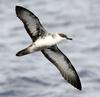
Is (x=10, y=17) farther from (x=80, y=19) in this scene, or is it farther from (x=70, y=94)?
(x=70, y=94)

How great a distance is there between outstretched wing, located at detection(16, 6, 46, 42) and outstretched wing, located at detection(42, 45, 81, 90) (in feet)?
2.95

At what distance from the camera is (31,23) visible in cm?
1681

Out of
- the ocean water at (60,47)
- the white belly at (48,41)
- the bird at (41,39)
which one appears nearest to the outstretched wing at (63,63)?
the bird at (41,39)

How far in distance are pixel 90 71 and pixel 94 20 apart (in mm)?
7842

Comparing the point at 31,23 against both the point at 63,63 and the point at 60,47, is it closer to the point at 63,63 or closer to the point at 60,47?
the point at 63,63

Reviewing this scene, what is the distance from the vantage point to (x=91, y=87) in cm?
2605

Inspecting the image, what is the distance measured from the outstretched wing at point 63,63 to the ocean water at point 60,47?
23.2 ft

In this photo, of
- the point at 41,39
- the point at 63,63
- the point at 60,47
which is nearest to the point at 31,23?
the point at 41,39

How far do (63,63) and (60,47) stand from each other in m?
11.8

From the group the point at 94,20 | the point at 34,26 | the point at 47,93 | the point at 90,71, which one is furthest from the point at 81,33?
the point at 34,26

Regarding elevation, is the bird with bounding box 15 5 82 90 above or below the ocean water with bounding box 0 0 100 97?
above

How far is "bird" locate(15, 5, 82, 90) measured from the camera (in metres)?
16.4

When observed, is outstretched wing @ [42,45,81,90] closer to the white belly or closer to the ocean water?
the white belly

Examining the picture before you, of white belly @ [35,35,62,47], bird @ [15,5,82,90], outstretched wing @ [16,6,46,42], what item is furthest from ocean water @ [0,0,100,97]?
white belly @ [35,35,62,47]
